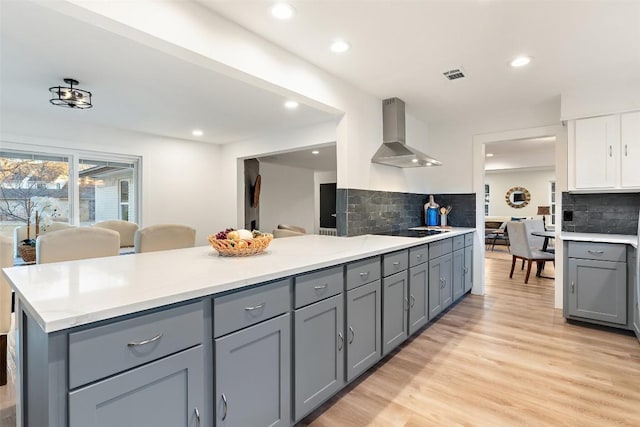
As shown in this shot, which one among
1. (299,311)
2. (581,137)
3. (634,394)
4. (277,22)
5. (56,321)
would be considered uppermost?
(277,22)

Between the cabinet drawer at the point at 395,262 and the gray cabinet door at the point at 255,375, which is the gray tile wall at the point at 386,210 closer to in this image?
the cabinet drawer at the point at 395,262

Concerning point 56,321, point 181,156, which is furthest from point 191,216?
point 56,321

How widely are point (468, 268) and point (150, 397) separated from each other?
3700 mm

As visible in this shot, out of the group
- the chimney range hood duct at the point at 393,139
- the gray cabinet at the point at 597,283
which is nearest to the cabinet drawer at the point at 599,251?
the gray cabinet at the point at 597,283

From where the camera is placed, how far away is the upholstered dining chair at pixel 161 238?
8.79 ft

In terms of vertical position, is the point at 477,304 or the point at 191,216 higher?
the point at 191,216

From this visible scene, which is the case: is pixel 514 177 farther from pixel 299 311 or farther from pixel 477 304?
pixel 299 311

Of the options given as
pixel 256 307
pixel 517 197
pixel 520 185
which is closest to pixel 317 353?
pixel 256 307

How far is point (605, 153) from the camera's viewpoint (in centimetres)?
303

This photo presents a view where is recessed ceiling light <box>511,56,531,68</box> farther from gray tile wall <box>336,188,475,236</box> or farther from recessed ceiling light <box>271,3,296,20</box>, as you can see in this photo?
recessed ceiling light <box>271,3,296,20</box>

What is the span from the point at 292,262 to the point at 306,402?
693 millimetres

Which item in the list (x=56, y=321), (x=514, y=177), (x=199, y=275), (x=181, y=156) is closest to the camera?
(x=56, y=321)

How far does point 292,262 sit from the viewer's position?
162 centimetres

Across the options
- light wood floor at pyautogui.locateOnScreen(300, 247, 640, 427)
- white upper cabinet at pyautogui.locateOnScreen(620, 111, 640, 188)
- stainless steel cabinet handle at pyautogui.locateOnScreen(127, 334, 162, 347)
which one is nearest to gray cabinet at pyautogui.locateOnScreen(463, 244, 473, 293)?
light wood floor at pyautogui.locateOnScreen(300, 247, 640, 427)
